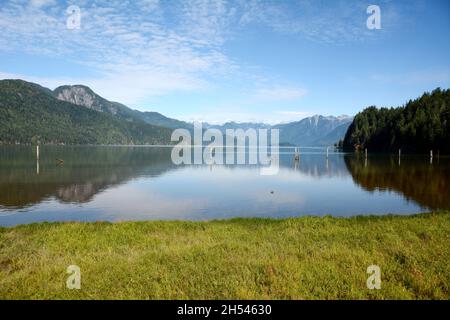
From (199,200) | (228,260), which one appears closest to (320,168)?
(199,200)

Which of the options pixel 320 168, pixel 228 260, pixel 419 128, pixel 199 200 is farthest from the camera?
pixel 419 128

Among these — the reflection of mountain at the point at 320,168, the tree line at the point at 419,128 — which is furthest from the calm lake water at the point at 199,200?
the tree line at the point at 419,128

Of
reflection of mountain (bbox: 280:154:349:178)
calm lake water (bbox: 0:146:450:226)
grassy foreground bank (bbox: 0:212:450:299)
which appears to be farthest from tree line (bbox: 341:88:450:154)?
grassy foreground bank (bbox: 0:212:450:299)

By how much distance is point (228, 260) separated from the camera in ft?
46.4

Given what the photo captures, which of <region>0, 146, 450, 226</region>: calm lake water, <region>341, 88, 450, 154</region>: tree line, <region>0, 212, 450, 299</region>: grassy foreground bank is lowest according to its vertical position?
<region>0, 146, 450, 226</region>: calm lake water

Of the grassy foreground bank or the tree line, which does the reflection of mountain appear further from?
the grassy foreground bank

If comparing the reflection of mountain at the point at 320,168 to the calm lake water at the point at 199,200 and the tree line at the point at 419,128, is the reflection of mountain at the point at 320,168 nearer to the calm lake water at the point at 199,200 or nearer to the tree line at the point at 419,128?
the calm lake water at the point at 199,200

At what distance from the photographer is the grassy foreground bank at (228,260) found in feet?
36.8

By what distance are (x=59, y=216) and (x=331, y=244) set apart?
2317cm

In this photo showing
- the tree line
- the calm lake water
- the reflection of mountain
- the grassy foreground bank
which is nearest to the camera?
the grassy foreground bank

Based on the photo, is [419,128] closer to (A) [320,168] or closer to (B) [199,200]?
(A) [320,168]

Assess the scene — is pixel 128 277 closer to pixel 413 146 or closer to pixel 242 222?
pixel 242 222

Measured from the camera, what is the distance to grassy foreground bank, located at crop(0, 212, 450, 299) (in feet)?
36.8
